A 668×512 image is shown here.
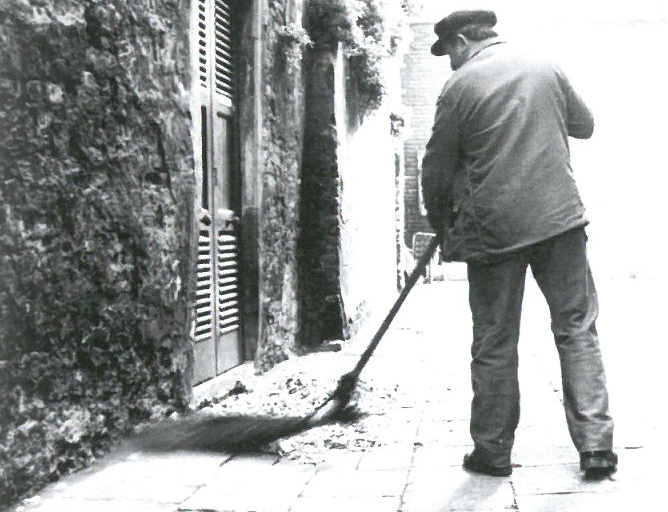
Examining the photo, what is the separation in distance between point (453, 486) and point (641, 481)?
674mm

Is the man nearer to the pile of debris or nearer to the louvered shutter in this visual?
the pile of debris

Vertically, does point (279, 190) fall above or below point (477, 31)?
below

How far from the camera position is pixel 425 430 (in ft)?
14.7

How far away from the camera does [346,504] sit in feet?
Answer: 10.8

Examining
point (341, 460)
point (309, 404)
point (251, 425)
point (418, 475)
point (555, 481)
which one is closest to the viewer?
point (555, 481)

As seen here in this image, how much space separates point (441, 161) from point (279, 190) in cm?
326

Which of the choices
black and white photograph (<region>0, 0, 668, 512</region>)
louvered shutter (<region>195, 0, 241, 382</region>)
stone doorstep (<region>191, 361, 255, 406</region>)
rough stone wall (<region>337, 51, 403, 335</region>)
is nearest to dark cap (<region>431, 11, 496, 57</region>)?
black and white photograph (<region>0, 0, 668, 512</region>)

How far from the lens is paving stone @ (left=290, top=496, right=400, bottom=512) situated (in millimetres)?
3232

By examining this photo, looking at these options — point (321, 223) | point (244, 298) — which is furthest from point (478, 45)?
point (321, 223)

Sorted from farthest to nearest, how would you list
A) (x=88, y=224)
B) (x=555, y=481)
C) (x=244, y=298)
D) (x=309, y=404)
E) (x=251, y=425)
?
(x=244, y=298) → (x=309, y=404) → (x=251, y=425) → (x=88, y=224) → (x=555, y=481)

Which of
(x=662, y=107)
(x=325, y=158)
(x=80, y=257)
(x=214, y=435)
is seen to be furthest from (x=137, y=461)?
(x=662, y=107)

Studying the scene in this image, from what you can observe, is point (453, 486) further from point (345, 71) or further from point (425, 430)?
point (345, 71)

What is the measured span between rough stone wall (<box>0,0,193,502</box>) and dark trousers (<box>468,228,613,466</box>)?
157cm

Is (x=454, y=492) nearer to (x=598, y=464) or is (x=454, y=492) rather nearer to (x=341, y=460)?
(x=598, y=464)
